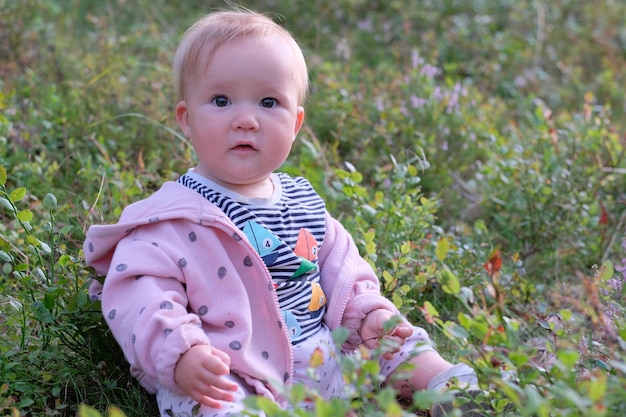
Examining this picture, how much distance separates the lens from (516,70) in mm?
6191

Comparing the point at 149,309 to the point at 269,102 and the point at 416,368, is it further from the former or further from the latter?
the point at 416,368

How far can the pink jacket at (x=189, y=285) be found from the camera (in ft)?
6.90

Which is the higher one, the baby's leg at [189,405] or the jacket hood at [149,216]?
the jacket hood at [149,216]

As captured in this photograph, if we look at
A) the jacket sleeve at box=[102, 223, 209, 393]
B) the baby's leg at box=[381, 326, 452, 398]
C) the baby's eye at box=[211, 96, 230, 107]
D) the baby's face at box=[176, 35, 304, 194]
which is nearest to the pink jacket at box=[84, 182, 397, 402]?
the jacket sleeve at box=[102, 223, 209, 393]

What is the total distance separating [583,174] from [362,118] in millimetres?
1162

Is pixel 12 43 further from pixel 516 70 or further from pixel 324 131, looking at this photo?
pixel 516 70

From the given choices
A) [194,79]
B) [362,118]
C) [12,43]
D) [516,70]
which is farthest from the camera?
[516,70]

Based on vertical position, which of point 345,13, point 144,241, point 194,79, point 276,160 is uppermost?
point 194,79

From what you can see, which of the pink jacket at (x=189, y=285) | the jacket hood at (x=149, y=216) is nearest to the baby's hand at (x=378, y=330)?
the pink jacket at (x=189, y=285)

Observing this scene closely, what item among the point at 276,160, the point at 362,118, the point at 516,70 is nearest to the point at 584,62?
the point at 516,70

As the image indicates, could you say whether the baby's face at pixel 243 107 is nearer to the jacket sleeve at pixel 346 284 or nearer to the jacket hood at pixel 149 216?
the jacket hood at pixel 149 216

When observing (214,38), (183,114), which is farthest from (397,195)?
(214,38)

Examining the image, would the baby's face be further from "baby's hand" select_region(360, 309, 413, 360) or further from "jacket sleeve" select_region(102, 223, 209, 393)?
"baby's hand" select_region(360, 309, 413, 360)

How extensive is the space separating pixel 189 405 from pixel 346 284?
646 mm
